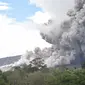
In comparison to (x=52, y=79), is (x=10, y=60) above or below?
above

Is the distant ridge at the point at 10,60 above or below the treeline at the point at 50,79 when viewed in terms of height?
above

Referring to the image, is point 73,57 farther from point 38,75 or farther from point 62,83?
point 62,83

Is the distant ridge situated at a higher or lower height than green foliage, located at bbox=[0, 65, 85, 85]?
higher

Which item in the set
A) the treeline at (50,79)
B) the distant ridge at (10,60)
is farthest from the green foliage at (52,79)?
the distant ridge at (10,60)

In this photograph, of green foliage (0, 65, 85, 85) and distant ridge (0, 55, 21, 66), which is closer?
green foliage (0, 65, 85, 85)

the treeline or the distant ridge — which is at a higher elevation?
the distant ridge

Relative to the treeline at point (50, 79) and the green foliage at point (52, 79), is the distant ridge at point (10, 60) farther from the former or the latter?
the green foliage at point (52, 79)

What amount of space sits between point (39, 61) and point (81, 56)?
14.7 meters

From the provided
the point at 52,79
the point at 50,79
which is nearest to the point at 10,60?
the point at 50,79

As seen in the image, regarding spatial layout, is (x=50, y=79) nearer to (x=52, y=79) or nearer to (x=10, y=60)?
(x=52, y=79)

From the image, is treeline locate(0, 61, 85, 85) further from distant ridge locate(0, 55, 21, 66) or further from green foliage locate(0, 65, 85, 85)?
distant ridge locate(0, 55, 21, 66)

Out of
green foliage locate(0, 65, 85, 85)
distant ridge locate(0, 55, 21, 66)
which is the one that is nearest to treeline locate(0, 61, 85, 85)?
green foliage locate(0, 65, 85, 85)

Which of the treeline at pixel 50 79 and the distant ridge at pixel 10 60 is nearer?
the treeline at pixel 50 79

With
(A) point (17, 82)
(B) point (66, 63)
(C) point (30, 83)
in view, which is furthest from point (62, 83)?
(B) point (66, 63)
